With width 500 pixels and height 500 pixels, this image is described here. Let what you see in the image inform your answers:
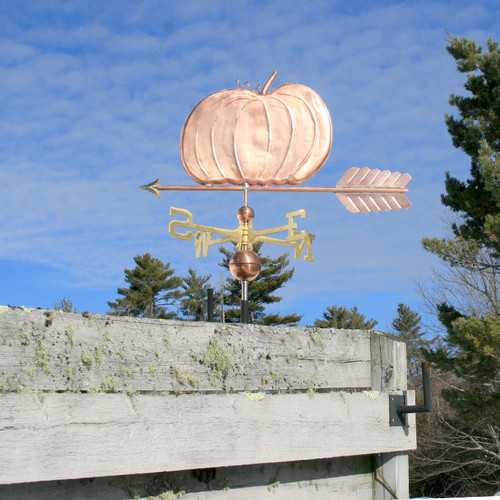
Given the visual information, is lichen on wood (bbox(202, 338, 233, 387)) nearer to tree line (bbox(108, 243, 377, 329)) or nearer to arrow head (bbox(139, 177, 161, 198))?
arrow head (bbox(139, 177, 161, 198))

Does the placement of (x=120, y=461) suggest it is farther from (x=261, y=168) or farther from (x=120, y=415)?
(x=261, y=168)

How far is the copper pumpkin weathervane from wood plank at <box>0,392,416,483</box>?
1950 millimetres

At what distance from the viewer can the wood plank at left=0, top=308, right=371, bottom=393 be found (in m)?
2.12

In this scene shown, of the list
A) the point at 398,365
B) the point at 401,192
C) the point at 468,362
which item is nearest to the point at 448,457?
the point at 468,362

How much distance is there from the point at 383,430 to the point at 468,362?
28.3ft

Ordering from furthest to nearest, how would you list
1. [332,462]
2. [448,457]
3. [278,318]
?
[278,318] → [448,457] → [332,462]

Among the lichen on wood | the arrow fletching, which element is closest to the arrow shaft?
the arrow fletching

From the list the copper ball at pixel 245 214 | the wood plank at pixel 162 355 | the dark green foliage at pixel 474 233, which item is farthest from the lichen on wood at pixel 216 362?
the dark green foliage at pixel 474 233

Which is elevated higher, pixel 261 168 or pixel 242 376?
pixel 261 168

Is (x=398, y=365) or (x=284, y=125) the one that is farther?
(x=284, y=125)

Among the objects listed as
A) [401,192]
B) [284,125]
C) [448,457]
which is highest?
[284,125]

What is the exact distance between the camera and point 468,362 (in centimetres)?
1090

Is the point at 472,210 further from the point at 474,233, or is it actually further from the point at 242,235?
the point at 242,235

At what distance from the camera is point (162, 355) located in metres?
2.38
